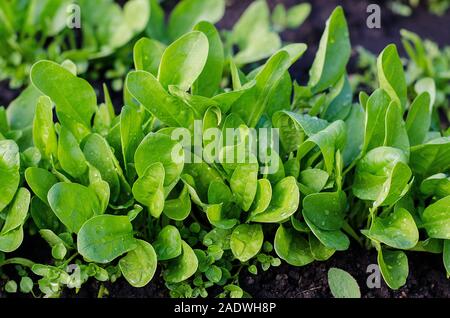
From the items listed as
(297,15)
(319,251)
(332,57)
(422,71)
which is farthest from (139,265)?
(297,15)

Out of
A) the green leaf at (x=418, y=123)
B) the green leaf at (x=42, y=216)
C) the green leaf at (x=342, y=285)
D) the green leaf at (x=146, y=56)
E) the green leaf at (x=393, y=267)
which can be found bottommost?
the green leaf at (x=342, y=285)

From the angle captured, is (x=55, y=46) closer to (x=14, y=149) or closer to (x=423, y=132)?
(x=14, y=149)

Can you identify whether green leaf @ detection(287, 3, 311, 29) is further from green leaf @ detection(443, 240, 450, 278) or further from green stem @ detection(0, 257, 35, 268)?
green stem @ detection(0, 257, 35, 268)

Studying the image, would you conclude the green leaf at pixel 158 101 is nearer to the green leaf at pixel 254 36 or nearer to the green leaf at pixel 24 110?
the green leaf at pixel 24 110

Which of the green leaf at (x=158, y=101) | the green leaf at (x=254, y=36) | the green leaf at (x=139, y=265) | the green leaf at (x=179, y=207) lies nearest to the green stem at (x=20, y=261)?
the green leaf at (x=139, y=265)

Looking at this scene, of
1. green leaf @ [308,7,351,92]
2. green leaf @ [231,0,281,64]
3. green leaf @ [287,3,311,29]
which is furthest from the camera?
green leaf @ [287,3,311,29]

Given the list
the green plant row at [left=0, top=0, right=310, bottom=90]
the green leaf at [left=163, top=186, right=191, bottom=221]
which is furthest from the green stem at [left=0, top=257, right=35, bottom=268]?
the green plant row at [left=0, top=0, right=310, bottom=90]
